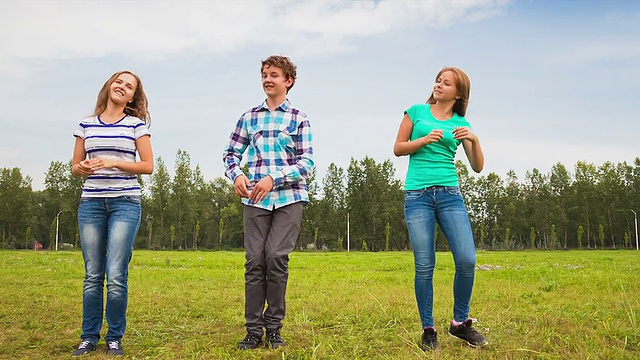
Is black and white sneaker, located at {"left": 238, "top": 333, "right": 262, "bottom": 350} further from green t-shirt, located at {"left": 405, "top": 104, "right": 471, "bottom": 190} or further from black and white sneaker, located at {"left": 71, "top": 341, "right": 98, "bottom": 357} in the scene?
green t-shirt, located at {"left": 405, "top": 104, "right": 471, "bottom": 190}

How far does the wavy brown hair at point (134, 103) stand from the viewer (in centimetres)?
463

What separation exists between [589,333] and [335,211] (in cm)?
6784

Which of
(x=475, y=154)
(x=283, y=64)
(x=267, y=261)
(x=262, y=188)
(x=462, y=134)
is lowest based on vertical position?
(x=267, y=261)

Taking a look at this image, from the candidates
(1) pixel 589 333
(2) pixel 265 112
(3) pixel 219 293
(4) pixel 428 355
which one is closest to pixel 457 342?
(4) pixel 428 355

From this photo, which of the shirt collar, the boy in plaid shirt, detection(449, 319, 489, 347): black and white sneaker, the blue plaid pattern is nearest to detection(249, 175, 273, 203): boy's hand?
the boy in plaid shirt

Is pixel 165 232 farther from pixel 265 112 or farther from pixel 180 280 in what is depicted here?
pixel 265 112

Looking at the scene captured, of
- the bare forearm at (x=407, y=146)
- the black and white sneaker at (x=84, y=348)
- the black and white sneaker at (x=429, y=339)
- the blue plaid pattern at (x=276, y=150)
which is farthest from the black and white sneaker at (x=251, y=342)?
the bare forearm at (x=407, y=146)

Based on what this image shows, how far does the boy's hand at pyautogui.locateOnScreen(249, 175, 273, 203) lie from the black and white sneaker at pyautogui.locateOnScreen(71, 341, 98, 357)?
5.78 feet

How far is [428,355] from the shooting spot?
3863 mm

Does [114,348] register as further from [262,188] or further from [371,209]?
[371,209]

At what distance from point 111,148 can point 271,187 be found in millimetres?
1375

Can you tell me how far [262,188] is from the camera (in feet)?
13.8

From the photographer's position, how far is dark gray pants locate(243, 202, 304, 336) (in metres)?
4.33

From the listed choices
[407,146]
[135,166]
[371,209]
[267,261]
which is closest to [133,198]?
[135,166]
